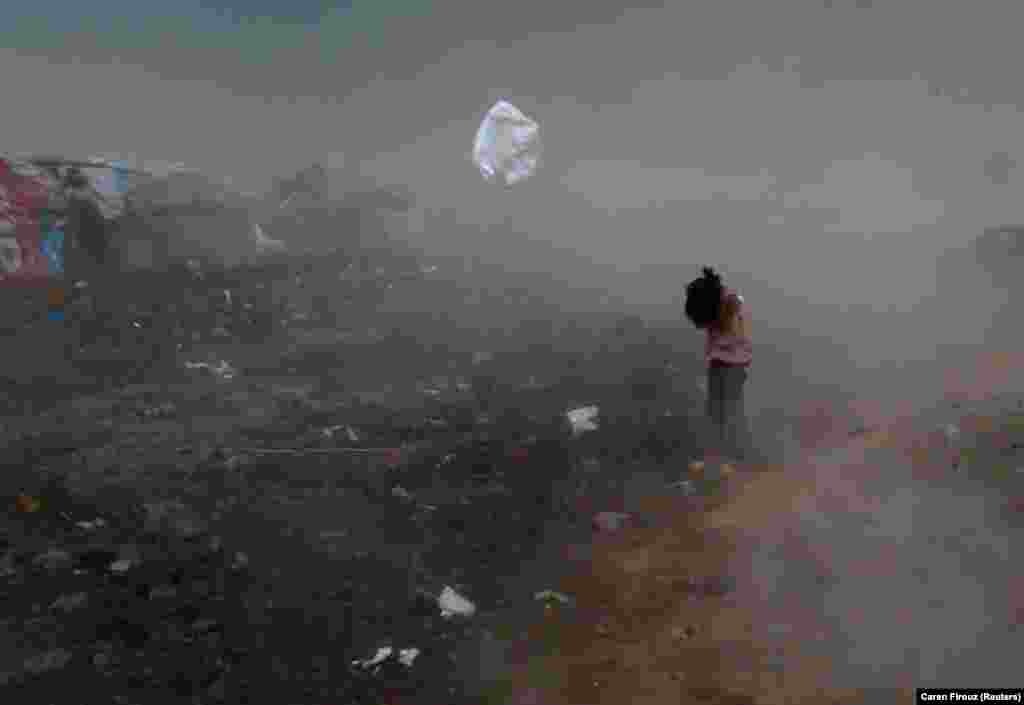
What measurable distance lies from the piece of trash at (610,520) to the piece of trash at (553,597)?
74 centimetres

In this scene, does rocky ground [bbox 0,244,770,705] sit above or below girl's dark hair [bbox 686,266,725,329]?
below

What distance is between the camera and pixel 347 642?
3.78m

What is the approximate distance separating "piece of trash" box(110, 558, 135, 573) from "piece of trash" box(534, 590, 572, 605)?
1763 mm

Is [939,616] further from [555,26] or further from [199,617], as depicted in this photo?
[555,26]

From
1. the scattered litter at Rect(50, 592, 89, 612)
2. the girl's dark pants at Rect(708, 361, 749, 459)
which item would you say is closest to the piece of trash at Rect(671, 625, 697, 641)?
the girl's dark pants at Rect(708, 361, 749, 459)

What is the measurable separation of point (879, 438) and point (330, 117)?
18.7 meters

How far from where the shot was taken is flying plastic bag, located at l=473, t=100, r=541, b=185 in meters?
13.9

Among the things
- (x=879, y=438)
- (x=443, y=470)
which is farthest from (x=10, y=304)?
(x=879, y=438)

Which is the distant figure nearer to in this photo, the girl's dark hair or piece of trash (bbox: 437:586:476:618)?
the girl's dark hair

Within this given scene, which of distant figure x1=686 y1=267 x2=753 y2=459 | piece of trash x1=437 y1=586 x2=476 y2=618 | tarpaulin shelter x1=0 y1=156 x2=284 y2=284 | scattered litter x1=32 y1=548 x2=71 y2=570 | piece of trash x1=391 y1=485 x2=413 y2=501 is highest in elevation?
tarpaulin shelter x1=0 y1=156 x2=284 y2=284

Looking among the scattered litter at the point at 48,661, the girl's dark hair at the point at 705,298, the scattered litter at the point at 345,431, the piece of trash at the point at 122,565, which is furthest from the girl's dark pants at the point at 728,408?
the scattered litter at the point at 48,661

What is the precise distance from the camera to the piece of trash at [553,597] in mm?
4133

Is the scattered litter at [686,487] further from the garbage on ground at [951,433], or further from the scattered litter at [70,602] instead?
the scattered litter at [70,602]

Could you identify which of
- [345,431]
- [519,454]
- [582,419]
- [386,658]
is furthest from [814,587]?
[345,431]
